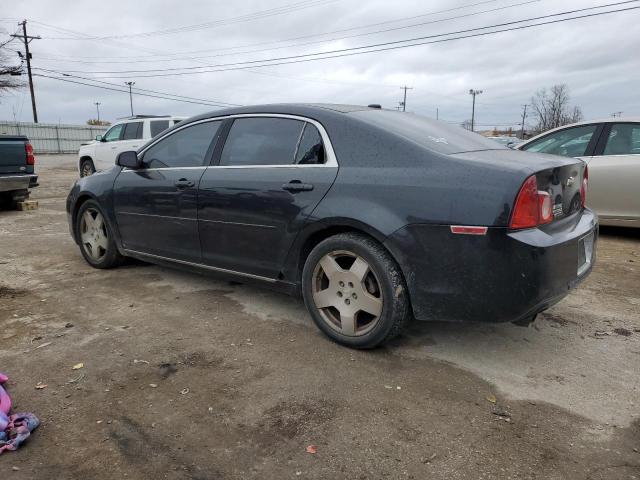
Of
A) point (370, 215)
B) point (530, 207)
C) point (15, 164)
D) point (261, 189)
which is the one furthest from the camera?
point (15, 164)

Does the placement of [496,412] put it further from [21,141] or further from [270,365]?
[21,141]

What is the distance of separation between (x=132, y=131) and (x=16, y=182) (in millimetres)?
5497

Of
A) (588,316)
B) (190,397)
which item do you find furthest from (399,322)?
(588,316)

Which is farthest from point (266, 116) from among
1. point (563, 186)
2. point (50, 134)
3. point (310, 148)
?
point (50, 134)

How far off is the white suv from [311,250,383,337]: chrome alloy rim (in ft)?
34.7

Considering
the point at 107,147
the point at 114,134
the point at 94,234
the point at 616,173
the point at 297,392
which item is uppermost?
the point at 114,134

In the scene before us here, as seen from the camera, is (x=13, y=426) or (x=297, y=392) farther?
(x=297, y=392)

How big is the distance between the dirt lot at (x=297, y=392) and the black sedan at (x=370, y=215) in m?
0.35

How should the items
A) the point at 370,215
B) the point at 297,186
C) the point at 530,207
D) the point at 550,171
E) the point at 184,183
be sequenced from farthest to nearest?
the point at 184,183, the point at 297,186, the point at 370,215, the point at 550,171, the point at 530,207

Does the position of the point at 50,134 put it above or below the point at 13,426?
above

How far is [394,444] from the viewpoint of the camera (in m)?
2.30

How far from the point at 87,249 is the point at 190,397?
3.14 metres

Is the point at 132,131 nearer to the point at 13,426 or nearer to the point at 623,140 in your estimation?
the point at 623,140

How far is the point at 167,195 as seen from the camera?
4223 mm
